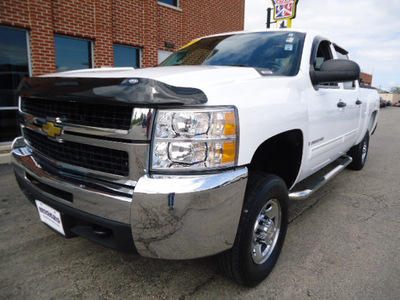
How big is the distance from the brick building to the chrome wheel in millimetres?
6123

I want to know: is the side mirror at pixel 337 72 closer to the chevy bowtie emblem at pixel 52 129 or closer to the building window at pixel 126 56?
the chevy bowtie emblem at pixel 52 129

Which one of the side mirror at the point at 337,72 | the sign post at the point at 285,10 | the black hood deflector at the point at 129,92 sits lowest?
the black hood deflector at the point at 129,92

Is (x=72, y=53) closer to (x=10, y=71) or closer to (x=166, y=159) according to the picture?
(x=10, y=71)

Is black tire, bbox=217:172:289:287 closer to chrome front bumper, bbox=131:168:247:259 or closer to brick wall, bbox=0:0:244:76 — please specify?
chrome front bumper, bbox=131:168:247:259

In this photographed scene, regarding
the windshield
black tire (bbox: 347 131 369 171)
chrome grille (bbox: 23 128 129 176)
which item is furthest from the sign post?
chrome grille (bbox: 23 128 129 176)

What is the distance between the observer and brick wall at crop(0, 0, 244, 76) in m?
6.19

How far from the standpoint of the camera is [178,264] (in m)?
2.35

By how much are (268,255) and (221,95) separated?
1.32m

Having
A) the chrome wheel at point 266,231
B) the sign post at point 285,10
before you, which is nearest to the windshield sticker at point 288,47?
the chrome wheel at point 266,231

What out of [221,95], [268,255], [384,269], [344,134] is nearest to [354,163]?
[344,134]

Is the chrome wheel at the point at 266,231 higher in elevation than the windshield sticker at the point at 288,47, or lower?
lower

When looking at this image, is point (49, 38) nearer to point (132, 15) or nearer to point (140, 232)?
point (132, 15)

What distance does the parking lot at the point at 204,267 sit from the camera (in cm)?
204

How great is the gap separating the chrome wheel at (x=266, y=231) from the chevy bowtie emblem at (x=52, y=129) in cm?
142
